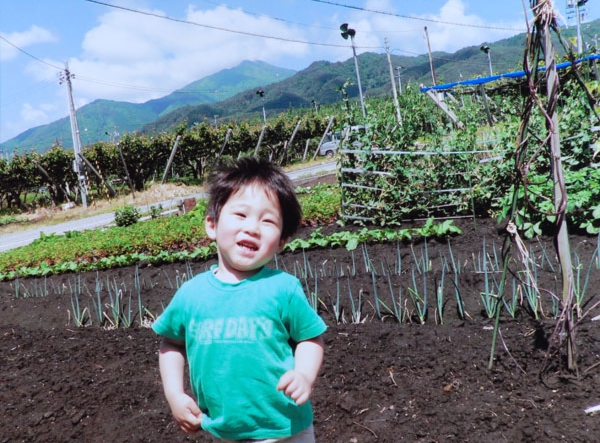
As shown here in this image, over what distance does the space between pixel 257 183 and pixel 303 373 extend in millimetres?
510

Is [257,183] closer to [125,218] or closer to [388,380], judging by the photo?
[388,380]

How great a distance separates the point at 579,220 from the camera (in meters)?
4.99

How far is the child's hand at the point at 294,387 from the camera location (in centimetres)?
128

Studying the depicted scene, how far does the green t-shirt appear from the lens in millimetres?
1383

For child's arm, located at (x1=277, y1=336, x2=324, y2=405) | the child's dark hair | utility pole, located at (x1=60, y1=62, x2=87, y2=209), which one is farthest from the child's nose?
utility pole, located at (x1=60, y1=62, x2=87, y2=209)

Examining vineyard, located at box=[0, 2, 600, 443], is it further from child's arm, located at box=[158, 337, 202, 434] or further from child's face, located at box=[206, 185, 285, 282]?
child's arm, located at box=[158, 337, 202, 434]

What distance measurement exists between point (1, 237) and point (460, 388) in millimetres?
16462

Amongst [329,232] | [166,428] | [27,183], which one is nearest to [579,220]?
[329,232]

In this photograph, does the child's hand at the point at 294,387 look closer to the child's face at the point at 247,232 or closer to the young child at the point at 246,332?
the young child at the point at 246,332

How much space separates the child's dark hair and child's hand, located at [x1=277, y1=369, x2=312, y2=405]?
1.31ft

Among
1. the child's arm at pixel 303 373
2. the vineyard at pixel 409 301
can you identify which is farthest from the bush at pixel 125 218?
the child's arm at pixel 303 373

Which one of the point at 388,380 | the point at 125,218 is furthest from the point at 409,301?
the point at 125,218

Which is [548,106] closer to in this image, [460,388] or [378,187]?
[460,388]

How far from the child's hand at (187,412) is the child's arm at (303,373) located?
0.83 feet
